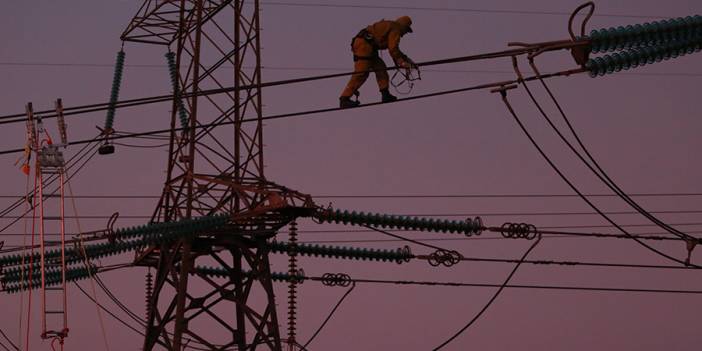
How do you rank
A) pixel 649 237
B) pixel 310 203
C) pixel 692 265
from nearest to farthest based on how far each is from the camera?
pixel 692 265 < pixel 649 237 < pixel 310 203

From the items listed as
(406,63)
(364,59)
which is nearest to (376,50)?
(364,59)

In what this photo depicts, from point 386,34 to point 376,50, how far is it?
1.77 feet

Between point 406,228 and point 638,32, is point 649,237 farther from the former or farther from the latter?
point 638,32

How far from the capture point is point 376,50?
26.2 m

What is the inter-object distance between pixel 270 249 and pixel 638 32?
1343 centimetres

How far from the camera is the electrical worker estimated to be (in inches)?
977

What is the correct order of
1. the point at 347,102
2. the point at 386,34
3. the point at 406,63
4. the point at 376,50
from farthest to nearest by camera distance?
the point at 376,50 < the point at 386,34 < the point at 347,102 < the point at 406,63

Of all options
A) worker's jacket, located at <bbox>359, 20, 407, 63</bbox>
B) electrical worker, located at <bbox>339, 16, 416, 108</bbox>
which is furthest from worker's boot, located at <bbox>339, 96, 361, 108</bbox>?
worker's jacket, located at <bbox>359, 20, 407, 63</bbox>

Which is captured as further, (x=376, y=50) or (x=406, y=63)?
(x=376, y=50)

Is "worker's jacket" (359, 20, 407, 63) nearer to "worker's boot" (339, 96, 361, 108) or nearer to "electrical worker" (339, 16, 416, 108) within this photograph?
"electrical worker" (339, 16, 416, 108)

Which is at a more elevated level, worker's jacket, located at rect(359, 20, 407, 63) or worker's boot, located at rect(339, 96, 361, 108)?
worker's jacket, located at rect(359, 20, 407, 63)

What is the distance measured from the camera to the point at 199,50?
3012cm

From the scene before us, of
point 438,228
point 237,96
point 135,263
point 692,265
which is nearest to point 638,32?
point 692,265

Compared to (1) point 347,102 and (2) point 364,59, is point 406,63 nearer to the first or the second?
(1) point 347,102
